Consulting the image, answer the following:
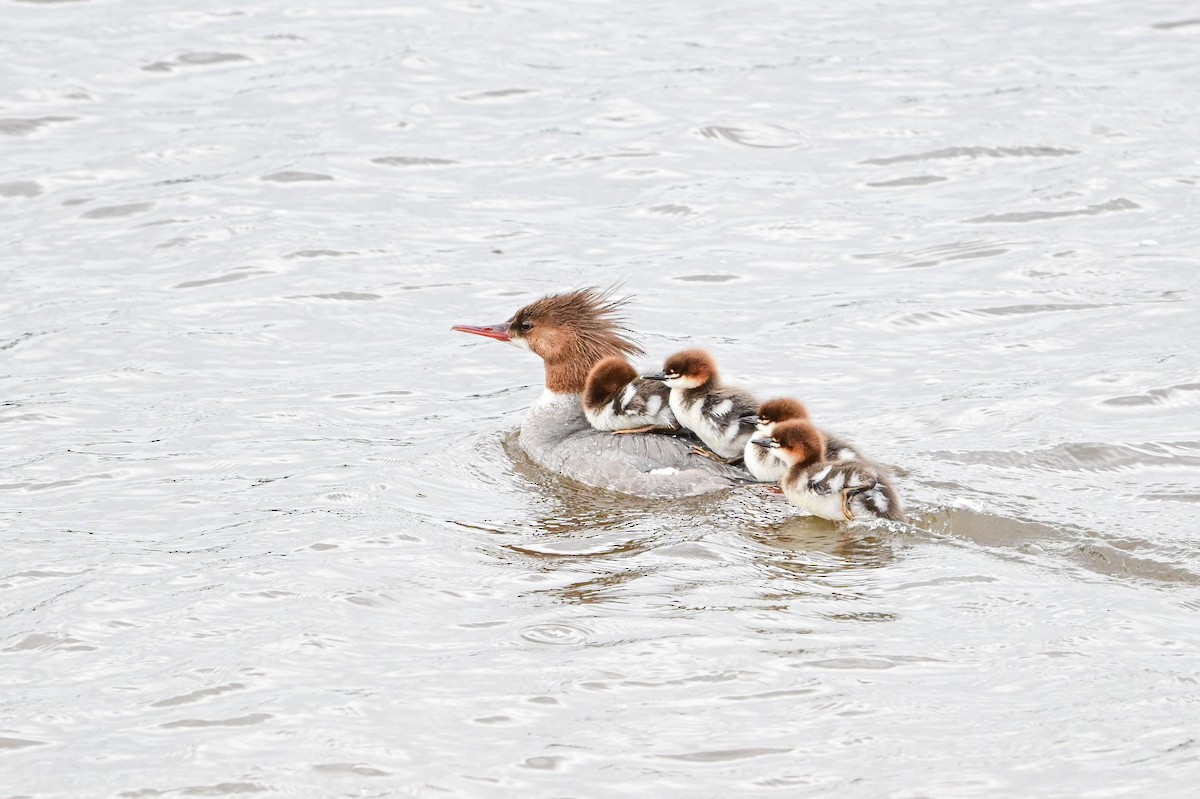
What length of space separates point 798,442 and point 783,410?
24cm

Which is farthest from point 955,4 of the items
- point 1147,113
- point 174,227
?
point 174,227

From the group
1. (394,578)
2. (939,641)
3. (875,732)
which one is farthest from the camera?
(394,578)

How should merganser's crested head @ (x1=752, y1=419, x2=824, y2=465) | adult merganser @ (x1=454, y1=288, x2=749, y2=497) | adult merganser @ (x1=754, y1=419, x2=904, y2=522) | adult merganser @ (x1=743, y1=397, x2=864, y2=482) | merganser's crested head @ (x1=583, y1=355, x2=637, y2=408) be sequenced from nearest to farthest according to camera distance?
adult merganser @ (x1=754, y1=419, x2=904, y2=522)
merganser's crested head @ (x1=752, y1=419, x2=824, y2=465)
adult merganser @ (x1=743, y1=397, x2=864, y2=482)
adult merganser @ (x1=454, y1=288, x2=749, y2=497)
merganser's crested head @ (x1=583, y1=355, x2=637, y2=408)

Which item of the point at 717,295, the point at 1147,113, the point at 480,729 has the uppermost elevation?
the point at 1147,113

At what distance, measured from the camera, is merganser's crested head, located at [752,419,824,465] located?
7.92 metres

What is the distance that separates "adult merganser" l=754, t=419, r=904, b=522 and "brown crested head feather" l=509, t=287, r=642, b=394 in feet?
5.65

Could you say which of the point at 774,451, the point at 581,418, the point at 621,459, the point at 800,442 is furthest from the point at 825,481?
the point at 581,418

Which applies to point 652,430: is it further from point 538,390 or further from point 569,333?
point 538,390

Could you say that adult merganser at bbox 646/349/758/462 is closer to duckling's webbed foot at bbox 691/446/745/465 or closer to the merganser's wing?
duckling's webbed foot at bbox 691/446/745/465

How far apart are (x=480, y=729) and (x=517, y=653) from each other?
60cm

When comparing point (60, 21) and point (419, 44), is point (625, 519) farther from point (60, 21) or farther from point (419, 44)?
point (60, 21)

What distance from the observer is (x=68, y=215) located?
1343 centimetres

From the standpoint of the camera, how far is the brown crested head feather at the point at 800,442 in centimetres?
792

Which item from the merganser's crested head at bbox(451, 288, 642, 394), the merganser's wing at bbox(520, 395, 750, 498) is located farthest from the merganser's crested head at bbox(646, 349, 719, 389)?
the merganser's crested head at bbox(451, 288, 642, 394)
